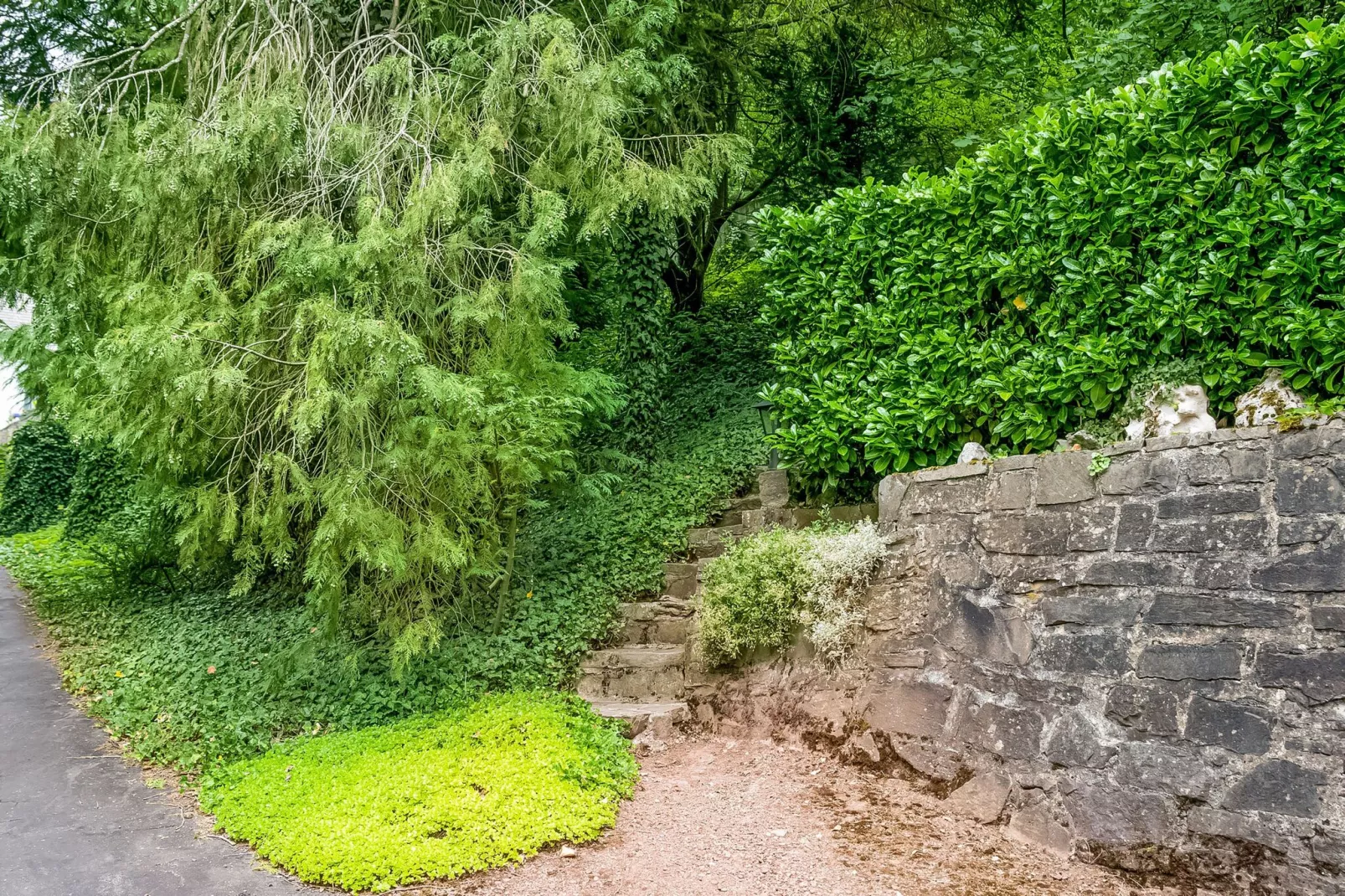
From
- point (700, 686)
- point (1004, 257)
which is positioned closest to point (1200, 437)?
point (1004, 257)

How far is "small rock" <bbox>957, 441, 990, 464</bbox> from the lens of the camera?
165 inches

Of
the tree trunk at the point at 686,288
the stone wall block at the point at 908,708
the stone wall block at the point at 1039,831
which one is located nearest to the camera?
the stone wall block at the point at 1039,831

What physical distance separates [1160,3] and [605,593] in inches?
218

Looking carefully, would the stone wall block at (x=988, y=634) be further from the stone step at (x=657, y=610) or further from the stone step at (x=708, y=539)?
the stone step at (x=708, y=539)

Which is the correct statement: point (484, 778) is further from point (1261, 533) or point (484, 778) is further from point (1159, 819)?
point (1261, 533)

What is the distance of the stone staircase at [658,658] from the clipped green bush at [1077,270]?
114 cm

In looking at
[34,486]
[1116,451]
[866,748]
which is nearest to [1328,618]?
[1116,451]

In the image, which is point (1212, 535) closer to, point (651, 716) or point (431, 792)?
point (651, 716)

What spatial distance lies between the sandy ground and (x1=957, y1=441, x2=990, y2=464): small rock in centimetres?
153

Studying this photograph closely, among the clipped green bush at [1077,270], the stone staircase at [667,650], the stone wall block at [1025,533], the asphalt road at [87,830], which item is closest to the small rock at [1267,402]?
the clipped green bush at [1077,270]

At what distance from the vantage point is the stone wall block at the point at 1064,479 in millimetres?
3703

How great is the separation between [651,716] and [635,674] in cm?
44

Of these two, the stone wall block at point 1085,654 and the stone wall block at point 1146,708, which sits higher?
the stone wall block at point 1085,654

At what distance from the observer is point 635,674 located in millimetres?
5469
